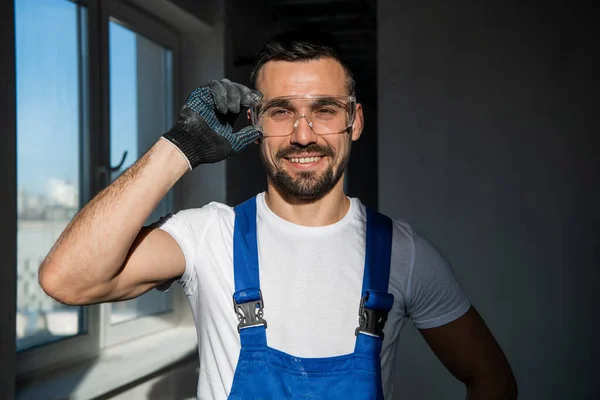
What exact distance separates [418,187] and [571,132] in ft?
2.21

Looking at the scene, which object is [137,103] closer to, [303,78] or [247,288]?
[303,78]

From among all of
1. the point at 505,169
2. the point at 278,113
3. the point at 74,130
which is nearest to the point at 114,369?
the point at 74,130

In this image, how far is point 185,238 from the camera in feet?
4.17

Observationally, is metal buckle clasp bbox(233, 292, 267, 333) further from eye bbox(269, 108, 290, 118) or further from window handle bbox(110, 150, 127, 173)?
window handle bbox(110, 150, 127, 173)

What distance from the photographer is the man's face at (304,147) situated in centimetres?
133

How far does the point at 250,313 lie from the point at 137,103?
1.93 meters

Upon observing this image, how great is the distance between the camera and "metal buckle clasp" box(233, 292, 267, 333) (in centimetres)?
119

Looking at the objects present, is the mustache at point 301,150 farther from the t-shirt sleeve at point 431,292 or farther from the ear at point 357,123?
the t-shirt sleeve at point 431,292

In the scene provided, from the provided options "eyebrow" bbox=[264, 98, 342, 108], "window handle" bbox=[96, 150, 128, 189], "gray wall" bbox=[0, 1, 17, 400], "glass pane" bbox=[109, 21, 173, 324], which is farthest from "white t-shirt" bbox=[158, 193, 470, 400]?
"glass pane" bbox=[109, 21, 173, 324]

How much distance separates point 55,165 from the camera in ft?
7.45

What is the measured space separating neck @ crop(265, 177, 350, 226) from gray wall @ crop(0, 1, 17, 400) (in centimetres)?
86

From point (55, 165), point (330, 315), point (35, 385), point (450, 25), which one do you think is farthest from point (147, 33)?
point (330, 315)

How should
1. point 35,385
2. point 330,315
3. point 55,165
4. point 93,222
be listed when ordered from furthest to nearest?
point 55,165, point 35,385, point 330,315, point 93,222

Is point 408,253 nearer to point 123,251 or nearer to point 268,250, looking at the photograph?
point 268,250
